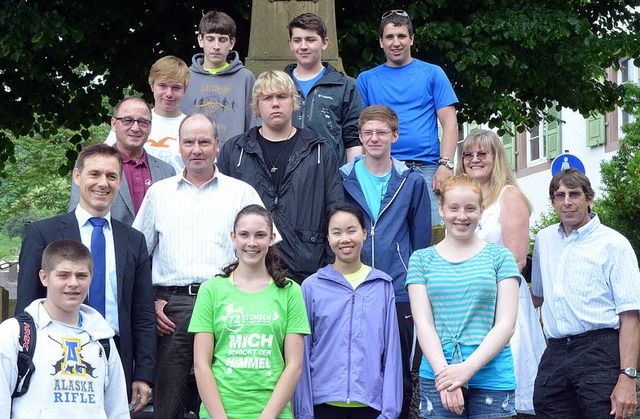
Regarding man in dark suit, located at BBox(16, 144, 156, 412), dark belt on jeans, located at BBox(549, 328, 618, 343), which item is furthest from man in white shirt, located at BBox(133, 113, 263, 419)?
dark belt on jeans, located at BBox(549, 328, 618, 343)

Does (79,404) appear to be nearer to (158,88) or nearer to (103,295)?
(103,295)

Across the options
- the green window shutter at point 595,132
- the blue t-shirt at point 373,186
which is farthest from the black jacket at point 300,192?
the green window shutter at point 595,132

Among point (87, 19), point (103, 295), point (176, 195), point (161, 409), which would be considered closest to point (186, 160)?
point (176, 195)

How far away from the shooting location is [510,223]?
6113 mm

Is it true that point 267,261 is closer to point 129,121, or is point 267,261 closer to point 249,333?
point 249,333

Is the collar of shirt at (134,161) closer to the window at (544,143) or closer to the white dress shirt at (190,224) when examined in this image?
the white dress shirt at (190,224)

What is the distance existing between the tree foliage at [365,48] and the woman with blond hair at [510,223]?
6427 mm

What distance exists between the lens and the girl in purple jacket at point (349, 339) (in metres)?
5.27

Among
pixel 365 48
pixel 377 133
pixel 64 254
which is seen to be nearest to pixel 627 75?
pixel 365 48

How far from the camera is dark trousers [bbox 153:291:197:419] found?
18.1 ft

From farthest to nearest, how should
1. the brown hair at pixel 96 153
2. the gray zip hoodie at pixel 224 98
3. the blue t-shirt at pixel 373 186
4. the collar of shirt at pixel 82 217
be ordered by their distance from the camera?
the gray zip hoodie at pixel 224 98
the blue t-shirt at pixel 373 186
the brown hair at pixel 96 153
the collar of shirt at pixel 82 217

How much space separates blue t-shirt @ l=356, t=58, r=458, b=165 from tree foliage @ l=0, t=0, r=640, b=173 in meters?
5.29

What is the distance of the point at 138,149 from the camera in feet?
20.6

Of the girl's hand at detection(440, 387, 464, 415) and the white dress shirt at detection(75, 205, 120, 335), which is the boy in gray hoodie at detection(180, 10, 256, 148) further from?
the girl's hand at detection(440, 387, 464, 415)
